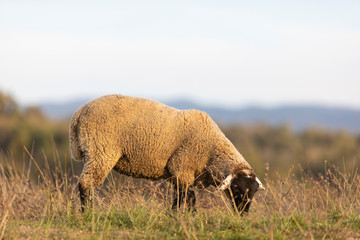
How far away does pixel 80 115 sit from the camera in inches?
310

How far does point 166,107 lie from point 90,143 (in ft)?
4.54

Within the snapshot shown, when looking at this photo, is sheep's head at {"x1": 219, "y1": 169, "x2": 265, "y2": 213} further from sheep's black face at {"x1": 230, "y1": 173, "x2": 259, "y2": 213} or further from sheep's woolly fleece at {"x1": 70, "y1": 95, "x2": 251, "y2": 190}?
sheep's woolly fleece at {"x1": 70, "y1": 95, "x2": 251, "y2": 190}

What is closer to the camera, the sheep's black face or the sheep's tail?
the sheep's black face

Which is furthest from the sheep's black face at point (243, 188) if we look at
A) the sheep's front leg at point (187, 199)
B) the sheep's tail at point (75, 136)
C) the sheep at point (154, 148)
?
the sheep's tail at point (75, 136)

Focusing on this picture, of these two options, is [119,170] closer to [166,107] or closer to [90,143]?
[90,143]

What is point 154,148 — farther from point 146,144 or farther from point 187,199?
point 187,199

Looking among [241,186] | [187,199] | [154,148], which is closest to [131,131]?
[154,148]

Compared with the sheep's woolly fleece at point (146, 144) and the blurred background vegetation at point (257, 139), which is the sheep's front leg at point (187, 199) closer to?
the sheep's woolly fleece at point (146, 144)

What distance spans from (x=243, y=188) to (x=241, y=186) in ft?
0.14

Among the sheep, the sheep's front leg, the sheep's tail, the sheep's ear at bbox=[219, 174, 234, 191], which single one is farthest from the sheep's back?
the sheep's ear at bbox=[219, 174, 234, 191]

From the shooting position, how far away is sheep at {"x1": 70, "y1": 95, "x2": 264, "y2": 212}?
25.1 feet

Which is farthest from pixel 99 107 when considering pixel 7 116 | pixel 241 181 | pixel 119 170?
pixel 7 116

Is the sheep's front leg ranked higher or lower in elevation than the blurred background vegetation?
higher

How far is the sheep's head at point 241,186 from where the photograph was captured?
7570mm
